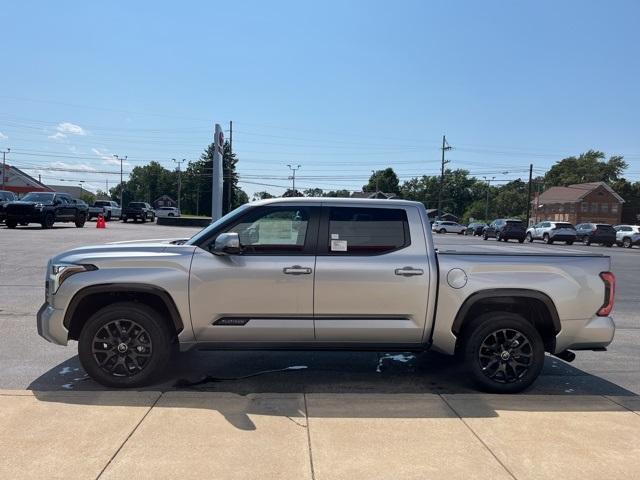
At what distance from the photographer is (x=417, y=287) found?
482 cm

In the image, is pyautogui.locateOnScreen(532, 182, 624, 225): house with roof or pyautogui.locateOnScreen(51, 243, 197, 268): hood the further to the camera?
pyautogui.locateOnScreen(532, 182, 624, 225): house with roof

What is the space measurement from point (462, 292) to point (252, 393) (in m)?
2.16

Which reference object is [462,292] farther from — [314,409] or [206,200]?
[206,200]

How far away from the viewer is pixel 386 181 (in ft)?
497

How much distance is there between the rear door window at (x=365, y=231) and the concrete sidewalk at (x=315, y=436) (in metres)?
1.37

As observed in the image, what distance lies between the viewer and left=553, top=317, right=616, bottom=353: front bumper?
495 cm

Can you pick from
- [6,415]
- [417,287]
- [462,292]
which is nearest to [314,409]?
[417,287]

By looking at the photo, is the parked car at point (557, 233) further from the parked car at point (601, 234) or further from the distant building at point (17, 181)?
the distant building at point (17, 181)

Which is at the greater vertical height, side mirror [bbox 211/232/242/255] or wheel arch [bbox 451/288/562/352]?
side mirror [bbox 211/232/242/255]

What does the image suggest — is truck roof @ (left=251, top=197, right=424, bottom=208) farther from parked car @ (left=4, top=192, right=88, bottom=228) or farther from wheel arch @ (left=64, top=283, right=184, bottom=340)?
parked car @ (left=4, top=192, right=88, bottom=228)

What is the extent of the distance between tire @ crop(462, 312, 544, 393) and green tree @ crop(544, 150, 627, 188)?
4949 inches

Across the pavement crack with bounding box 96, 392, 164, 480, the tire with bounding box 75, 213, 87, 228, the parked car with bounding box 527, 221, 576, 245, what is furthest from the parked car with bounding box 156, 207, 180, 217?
the pavement crack with bounding box 96, 392, 164, 480

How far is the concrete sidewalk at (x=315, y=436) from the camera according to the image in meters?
3.44

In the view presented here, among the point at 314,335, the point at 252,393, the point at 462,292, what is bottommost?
the point at 252,393
